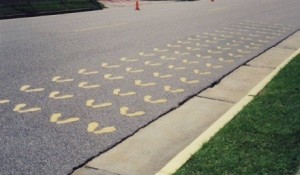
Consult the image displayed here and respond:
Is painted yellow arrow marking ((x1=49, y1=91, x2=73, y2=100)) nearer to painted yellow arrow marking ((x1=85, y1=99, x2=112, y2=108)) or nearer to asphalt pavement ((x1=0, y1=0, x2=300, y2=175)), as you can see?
asphalt pavement ((x1=0, y1=0, x2=300, y2=175))

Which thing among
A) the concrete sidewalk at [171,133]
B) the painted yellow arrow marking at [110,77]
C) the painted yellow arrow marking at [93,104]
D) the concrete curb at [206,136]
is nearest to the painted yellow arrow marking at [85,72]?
the painted yellow arrow marking at [110,77]

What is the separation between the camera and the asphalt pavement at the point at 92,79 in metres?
4.52

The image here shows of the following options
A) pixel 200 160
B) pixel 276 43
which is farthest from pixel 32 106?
pixel 276 43

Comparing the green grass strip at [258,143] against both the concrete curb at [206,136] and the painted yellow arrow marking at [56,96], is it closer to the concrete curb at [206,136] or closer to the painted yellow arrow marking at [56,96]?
the concrete curb at [206,136]

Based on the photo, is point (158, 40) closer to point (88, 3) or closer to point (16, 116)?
point (16, 116)

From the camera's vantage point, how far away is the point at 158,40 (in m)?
11.7

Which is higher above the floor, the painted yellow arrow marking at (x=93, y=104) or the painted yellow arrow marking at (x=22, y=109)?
the painted yellow arrow marking at (x=22, y=109)

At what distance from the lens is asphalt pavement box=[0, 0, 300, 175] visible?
14.8 ft

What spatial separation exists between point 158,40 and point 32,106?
6.54 m

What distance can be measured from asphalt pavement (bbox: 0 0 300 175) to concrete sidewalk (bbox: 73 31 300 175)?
0.53ft

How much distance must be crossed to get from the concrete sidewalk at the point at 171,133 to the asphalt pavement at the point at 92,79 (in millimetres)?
163

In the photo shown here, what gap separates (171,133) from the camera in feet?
16.1

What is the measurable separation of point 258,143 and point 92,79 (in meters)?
3.69

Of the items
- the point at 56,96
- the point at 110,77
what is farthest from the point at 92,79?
the point at 56,96
